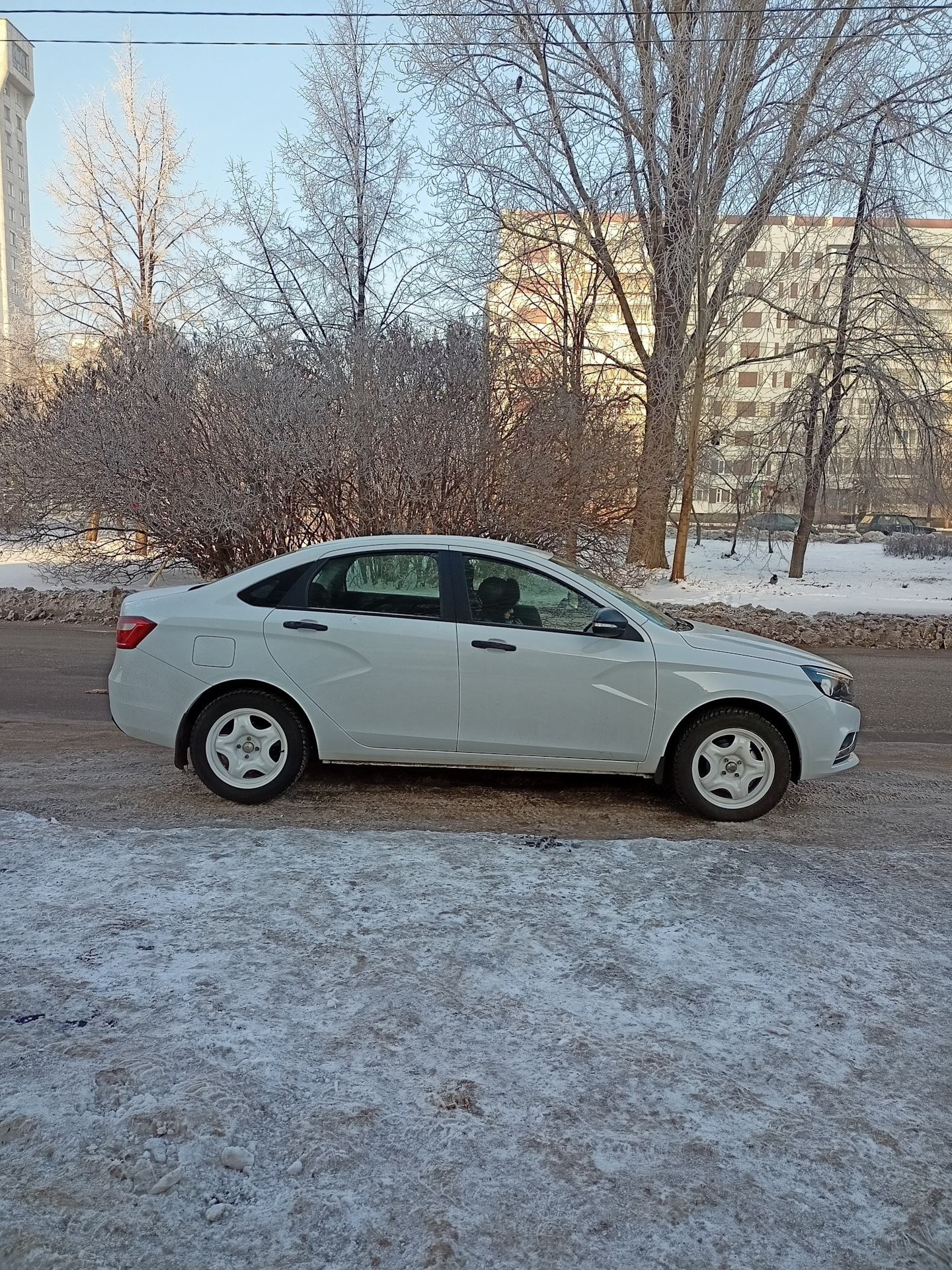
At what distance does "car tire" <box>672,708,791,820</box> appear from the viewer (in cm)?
539

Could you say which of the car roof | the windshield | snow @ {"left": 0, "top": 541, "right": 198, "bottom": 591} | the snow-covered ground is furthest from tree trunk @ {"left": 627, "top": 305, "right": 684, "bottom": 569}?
the snow-covered ground

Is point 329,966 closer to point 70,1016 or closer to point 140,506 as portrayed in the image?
point 70,1016

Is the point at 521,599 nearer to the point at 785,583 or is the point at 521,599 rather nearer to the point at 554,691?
the point at 554,691

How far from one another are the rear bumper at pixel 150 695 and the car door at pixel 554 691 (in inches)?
61.2

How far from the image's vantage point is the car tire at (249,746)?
5.44m

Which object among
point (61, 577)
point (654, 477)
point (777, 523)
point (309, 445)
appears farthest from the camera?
point (777, 523)

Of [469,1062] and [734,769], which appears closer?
[469,1062]

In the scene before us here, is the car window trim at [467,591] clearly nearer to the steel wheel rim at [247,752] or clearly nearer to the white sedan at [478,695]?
the white sedan at [478,695]

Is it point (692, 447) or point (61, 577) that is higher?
point (692, 447)

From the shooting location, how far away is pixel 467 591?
557 cm

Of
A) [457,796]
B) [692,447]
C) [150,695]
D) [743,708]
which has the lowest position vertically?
[457,796]

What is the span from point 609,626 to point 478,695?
820 mm

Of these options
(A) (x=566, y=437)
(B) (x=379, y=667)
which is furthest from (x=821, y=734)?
(A) (x=566, y=437)

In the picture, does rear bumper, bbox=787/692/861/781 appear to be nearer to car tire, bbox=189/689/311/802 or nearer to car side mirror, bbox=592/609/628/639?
car side mirror, bbox=592/609/628/639
